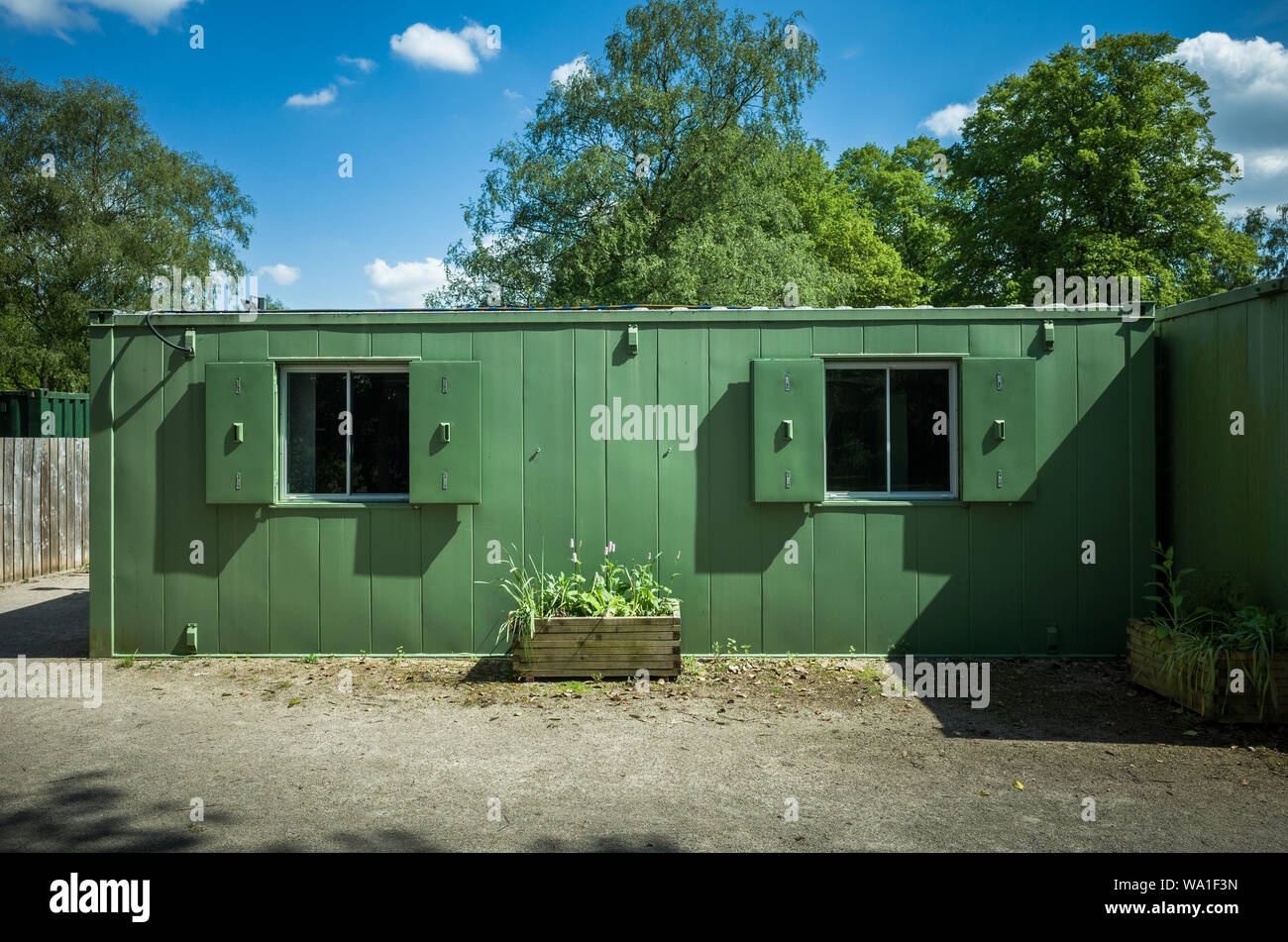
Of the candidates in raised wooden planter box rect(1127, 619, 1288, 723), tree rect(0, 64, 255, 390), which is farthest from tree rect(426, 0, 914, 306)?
raised wooden planter box rect(1127, 619, 1288, 723)

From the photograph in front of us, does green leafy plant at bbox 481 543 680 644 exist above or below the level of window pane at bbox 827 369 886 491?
below

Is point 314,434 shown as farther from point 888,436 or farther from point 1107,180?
point 1107,180

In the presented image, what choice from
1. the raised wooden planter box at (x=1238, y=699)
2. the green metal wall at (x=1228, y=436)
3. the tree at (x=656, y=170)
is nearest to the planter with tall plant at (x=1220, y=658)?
the raised wooden planter box at (x=1238, y=699)

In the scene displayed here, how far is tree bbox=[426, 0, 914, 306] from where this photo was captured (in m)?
20.6

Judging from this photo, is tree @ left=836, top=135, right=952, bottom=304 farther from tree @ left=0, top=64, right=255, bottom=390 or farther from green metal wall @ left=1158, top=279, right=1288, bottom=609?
green metal wall @ left=1158, top=279, right=1288, bottom=609

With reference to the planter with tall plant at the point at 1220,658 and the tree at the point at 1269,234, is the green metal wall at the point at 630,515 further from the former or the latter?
the tree at the point at 1269,234

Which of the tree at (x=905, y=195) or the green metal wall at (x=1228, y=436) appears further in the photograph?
the tree at (x=905, y=195)

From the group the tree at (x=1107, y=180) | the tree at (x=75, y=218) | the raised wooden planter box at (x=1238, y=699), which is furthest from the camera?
the tree at (x=75, y=218)

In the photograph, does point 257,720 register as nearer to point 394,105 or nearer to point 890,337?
point 890,337

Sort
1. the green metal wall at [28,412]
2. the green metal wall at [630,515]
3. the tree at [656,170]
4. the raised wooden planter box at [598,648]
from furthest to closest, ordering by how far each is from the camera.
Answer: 1. the tree at [656,170]
2. the green metal wall at [28,412]
3. the green metal wall at [630,515]
4. the raised wooden planter box at [598,648]

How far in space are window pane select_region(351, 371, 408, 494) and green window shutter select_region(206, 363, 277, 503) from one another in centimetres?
65

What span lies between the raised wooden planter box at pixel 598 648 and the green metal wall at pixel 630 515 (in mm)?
627

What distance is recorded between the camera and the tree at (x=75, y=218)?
79.7 ft
